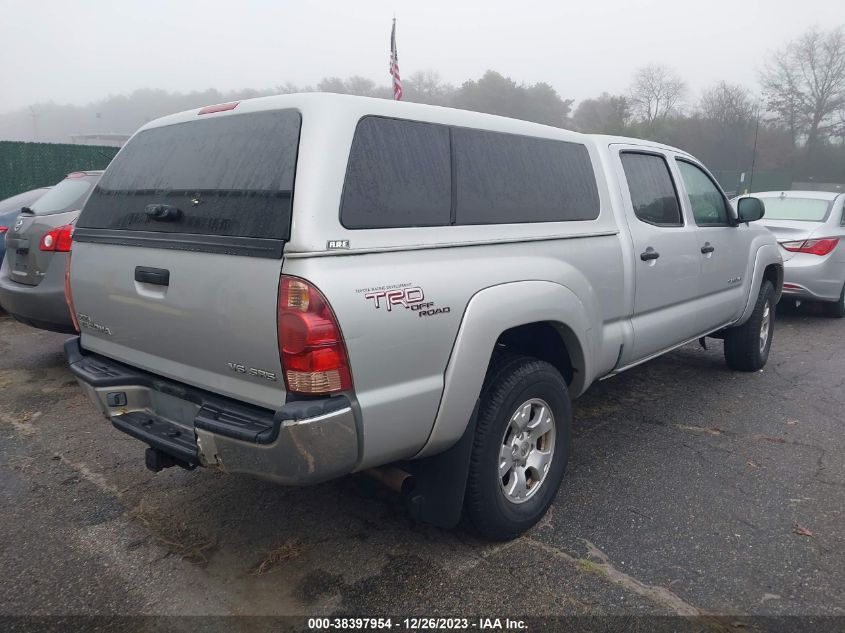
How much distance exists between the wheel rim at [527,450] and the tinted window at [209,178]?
142 cm

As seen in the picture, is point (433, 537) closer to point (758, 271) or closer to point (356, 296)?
point (356, 296)

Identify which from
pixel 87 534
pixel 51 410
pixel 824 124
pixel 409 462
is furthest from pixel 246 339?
pixel 824 124

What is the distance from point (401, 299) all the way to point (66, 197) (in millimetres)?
4676

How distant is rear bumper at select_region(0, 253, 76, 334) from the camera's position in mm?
5145

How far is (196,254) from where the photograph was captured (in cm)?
248

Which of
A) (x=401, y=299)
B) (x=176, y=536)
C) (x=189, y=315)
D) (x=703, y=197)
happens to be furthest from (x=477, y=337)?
(x=703, y=197)

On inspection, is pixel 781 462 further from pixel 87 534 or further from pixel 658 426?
pixel 87 534

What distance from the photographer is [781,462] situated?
3.93 meters

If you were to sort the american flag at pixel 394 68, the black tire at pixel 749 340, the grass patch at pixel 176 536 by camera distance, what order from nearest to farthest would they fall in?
1. the grass patch at pixel 176 536
2. the black tire at pixel 749 340
3. the american flag at pixel 394 68

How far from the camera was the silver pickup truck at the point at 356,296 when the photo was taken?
2.24m

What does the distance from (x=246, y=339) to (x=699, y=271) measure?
3376 millimetres

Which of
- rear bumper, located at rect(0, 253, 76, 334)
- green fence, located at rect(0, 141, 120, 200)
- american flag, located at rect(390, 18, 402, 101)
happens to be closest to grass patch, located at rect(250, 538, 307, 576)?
rear bumper, located at rect(0, 253, 76, 334)

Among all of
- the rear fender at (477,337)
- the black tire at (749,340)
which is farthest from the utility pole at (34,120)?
the rear fender at (477,337)

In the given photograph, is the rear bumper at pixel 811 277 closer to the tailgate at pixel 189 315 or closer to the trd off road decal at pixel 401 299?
the trd off road decal at pixel 401 299
